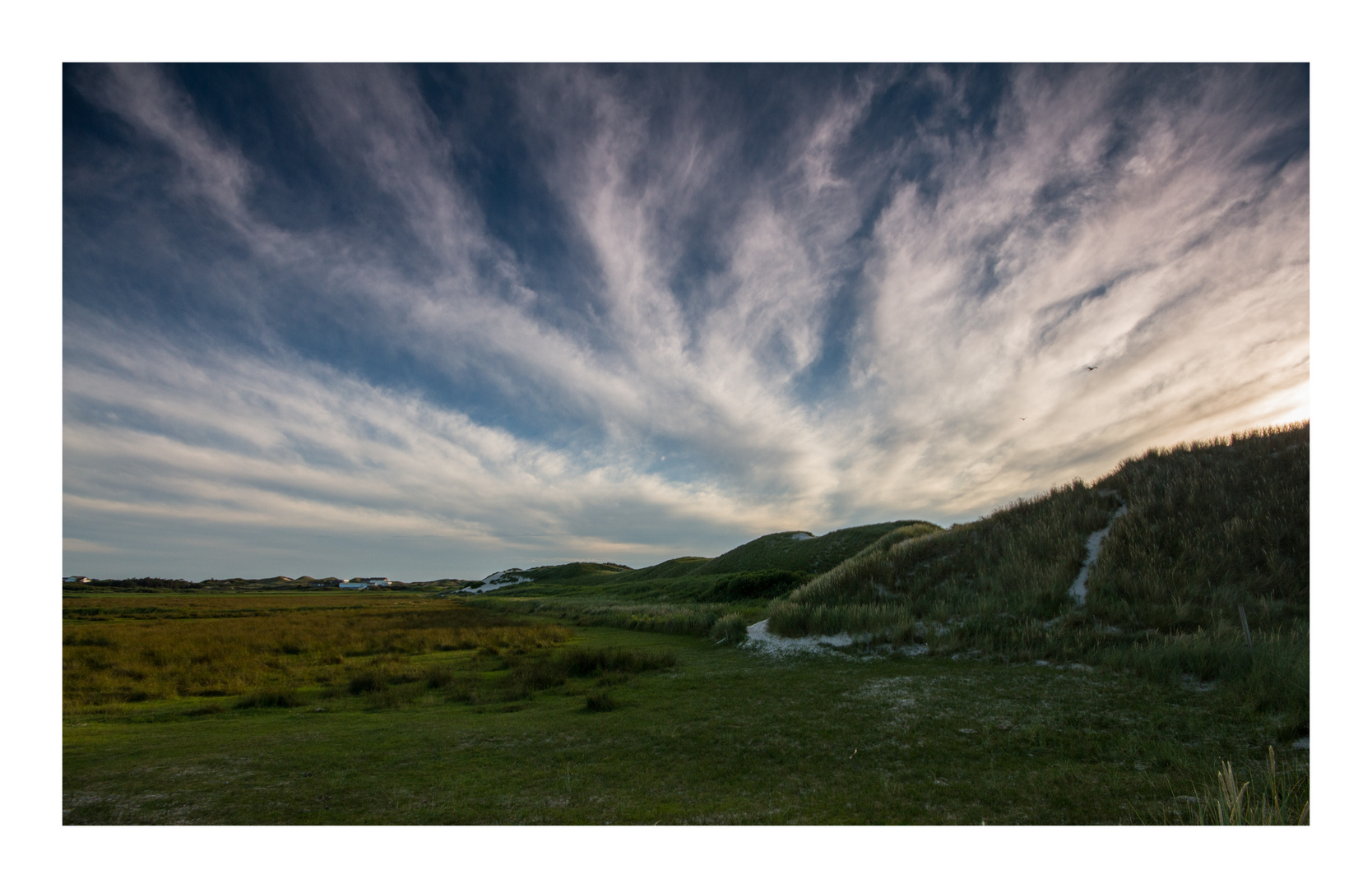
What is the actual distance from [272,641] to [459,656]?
8.45 meters

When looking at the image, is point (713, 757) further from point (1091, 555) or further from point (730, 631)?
point (1091, 555)

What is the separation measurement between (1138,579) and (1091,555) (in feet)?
6.33

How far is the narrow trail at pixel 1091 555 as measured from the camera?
36.6ft

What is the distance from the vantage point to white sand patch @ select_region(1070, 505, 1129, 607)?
1114 cm

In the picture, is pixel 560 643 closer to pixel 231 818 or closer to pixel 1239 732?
pixel 231 818

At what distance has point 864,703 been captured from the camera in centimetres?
688

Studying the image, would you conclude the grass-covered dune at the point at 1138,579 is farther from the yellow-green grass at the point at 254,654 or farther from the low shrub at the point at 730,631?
the yellow-green grass at the point at 254,654

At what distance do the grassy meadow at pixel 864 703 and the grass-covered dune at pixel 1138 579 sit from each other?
66 millimetres

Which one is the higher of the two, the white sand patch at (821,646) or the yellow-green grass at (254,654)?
the white sand patch at (821,646)

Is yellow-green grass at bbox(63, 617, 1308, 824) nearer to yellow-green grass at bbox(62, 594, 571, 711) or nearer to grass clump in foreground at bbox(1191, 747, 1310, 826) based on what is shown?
grass clump in foreground at bbox(1191, 747, 1310, 826)

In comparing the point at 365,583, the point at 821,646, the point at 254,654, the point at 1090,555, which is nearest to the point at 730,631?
the point at 821,646

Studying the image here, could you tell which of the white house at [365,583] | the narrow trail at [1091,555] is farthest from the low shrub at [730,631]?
the white house at [365,583]

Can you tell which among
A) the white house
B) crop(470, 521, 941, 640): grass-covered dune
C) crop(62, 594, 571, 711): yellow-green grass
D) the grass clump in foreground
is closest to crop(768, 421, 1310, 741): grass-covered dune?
the grass clump in foreground
